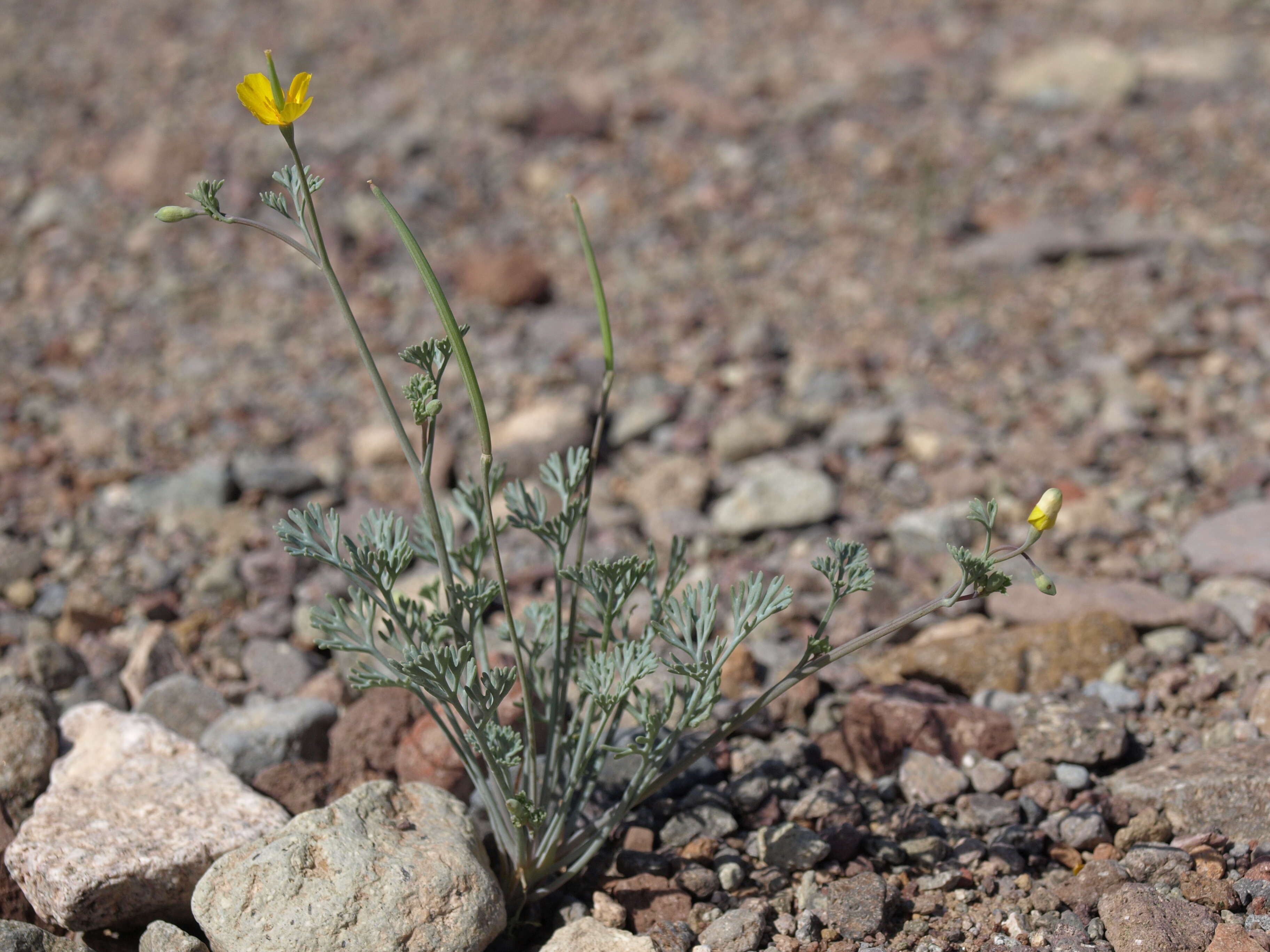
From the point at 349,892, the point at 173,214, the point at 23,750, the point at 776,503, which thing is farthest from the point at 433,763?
the point at 776,503

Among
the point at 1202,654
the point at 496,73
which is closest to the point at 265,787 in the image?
the point at 1202,654

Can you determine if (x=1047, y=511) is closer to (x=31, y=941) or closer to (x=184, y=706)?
(x=31, y=941)

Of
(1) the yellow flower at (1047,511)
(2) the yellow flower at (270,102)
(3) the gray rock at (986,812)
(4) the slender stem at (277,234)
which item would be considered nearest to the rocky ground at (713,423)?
(3) the gray rock at (986,812)

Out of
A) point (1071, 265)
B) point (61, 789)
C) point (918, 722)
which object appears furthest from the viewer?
point (1071, 265)

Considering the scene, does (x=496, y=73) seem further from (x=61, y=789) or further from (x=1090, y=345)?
(x=61, y=789)

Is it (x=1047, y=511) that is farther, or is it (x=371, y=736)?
(x=371, y=736)

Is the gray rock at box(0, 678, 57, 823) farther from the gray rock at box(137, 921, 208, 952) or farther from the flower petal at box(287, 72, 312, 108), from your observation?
the flower petal at box(287, 72, 312, 108)

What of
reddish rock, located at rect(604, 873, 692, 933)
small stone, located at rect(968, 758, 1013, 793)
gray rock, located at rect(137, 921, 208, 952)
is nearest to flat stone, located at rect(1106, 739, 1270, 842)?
small stone, located at rect(968, 758, 1013, 793)
